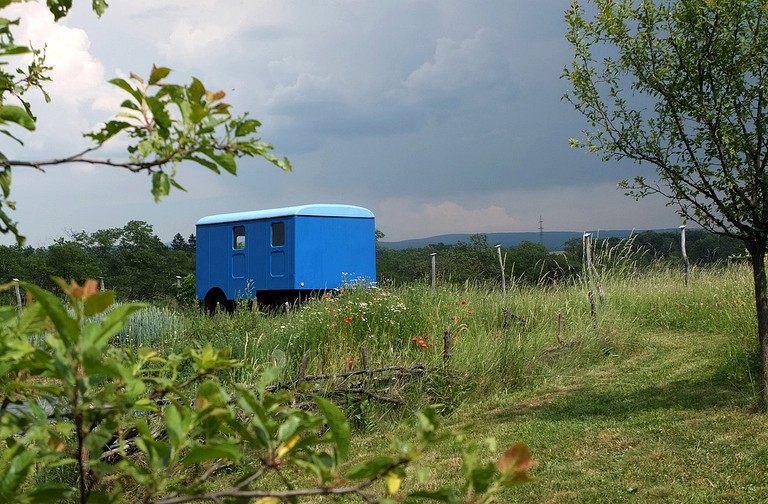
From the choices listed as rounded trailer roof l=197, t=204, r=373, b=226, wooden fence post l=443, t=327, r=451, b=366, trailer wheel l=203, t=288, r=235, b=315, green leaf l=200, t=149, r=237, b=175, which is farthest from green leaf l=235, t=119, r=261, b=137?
trailer wheel l=203, t=288, r=235, b=315

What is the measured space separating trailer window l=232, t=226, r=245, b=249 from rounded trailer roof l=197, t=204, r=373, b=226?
0.70 ft

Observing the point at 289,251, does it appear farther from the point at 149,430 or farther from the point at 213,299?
the point at 149,430

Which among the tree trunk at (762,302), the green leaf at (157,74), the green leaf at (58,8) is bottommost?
the tree trunk at (762,302)

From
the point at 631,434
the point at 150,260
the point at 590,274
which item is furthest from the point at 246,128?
the point at 150,260

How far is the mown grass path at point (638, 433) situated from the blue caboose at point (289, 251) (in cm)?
722

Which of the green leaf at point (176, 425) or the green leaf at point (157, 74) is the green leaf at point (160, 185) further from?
the green leaf at point (176, 425)

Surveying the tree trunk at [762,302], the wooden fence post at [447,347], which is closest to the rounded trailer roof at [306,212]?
the wooden fence post at [447,347]

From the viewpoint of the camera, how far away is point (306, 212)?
1509 centimetres

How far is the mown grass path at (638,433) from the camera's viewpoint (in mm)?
5055

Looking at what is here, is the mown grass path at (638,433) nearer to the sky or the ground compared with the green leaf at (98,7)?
nearer to the ground

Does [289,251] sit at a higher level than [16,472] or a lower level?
higher

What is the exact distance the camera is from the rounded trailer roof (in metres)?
15.1

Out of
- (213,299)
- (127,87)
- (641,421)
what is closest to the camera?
(127,87)

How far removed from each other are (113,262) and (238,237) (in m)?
23.2
